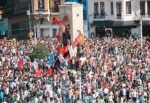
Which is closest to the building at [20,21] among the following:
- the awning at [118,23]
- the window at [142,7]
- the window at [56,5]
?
the window at [56,5]

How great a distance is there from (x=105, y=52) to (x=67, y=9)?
6279mm

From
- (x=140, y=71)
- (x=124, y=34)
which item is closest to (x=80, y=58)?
(x=140, y=71)

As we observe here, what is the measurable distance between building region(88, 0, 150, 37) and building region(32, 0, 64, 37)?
15.0ft

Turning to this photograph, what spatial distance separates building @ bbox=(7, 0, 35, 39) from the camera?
275 feet

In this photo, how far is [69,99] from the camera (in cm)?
4616

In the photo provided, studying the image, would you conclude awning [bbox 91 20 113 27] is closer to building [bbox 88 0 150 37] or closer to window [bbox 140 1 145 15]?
building [bbox 88 0 150 37]

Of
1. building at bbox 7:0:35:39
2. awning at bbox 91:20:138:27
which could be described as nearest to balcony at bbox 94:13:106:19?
awning at bbox 91:20:138:27

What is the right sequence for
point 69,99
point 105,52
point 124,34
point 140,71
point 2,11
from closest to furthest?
point 69,99 → point 140,71 → point 105,52 → point 124,34 → point 2,11

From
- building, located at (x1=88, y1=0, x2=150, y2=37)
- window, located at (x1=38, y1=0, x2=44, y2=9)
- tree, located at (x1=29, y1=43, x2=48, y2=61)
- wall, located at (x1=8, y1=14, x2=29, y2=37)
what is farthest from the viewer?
wall, located at (x1=8, y1=14, x2=29, y2=37)

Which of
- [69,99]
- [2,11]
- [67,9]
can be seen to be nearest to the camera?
[69,99]

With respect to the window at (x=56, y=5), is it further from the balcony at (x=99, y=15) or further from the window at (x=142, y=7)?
the window at (x=142, y=7)

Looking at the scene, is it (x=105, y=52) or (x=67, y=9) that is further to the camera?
(x=105, y=52)

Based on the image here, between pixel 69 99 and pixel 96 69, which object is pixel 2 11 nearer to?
pixel 96 69

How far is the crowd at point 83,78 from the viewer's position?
1817 inches
